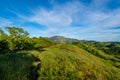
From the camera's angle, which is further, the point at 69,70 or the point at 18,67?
the point at 18,67

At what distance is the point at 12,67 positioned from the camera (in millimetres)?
14516

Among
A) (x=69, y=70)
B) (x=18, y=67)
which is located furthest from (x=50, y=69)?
(x=18, y=67)

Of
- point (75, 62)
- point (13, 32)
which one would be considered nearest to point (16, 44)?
point (13, 32)

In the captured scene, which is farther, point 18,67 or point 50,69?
point 18,67

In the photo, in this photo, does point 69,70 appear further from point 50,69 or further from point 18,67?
point 18,67

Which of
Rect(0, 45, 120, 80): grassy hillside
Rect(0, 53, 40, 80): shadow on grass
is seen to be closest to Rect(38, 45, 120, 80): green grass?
Rect(0, 45, 120, 80): grassy hillside

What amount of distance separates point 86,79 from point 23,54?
22.7ft

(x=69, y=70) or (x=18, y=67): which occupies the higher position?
(x=18, y=67)

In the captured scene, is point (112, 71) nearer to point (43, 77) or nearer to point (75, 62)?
point (75, 62)

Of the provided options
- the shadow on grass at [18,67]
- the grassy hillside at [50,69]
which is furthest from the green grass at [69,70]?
the shadow on grass at [18,67]

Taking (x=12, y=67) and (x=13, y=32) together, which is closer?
(x=12, y=67)

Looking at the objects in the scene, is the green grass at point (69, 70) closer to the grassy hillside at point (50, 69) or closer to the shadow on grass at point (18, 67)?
the grassy hillside at point (50, 69)

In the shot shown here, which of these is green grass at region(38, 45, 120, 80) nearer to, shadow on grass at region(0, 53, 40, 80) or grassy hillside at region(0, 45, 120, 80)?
grassy hillside at region(0, 45, 120, 80)

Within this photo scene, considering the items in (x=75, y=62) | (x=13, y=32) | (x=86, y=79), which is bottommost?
(x=86, y=79)
